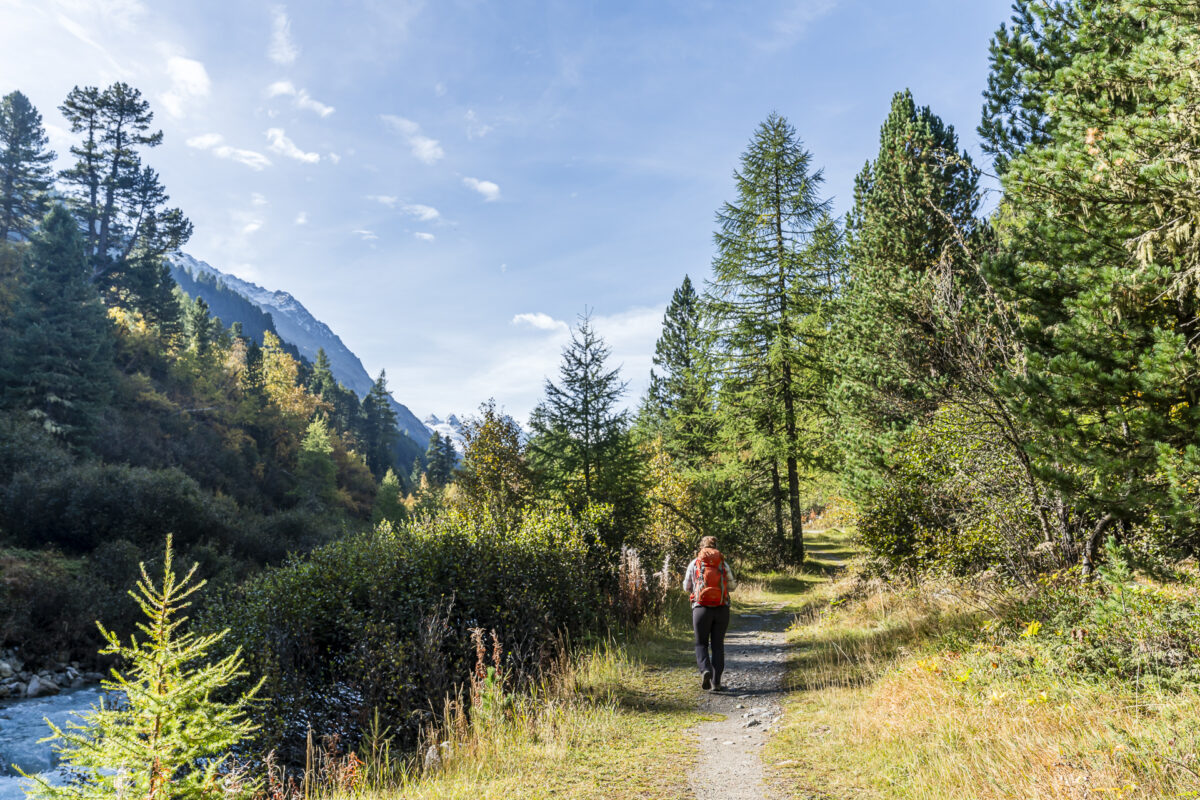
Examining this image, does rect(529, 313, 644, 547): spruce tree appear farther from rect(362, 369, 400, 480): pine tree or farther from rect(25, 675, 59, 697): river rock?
rect(362, 369, 400, 480): pine tree

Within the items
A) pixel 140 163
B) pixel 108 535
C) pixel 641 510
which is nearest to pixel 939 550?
pixel 641 510

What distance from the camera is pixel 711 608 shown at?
7586mm

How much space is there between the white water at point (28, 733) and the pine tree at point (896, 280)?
1360cm

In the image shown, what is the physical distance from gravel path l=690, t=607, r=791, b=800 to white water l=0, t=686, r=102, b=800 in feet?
29.2

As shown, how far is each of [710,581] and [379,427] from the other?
7764 cm

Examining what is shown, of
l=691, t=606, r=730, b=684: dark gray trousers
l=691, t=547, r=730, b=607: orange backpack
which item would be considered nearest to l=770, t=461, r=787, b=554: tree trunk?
l=691, t=606, r=730, b=684: dark gray trousers

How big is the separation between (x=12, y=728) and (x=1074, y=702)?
58.1 feet

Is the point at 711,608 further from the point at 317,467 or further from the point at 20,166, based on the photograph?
the point at 20,166

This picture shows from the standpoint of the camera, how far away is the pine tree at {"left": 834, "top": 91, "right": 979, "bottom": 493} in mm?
10031

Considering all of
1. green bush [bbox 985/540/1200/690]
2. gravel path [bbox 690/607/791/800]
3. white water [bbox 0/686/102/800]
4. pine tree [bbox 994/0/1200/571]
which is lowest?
white water [bbox 0/686/102/800]

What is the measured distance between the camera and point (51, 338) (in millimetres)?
28578

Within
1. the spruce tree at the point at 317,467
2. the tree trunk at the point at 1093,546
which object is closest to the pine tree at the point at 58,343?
the spruce tree at the point at 317,467

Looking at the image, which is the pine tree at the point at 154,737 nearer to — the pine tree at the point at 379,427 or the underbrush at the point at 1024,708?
the underbrush at the point at 1024,708

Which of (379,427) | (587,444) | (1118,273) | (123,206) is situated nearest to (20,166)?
(123,206)
